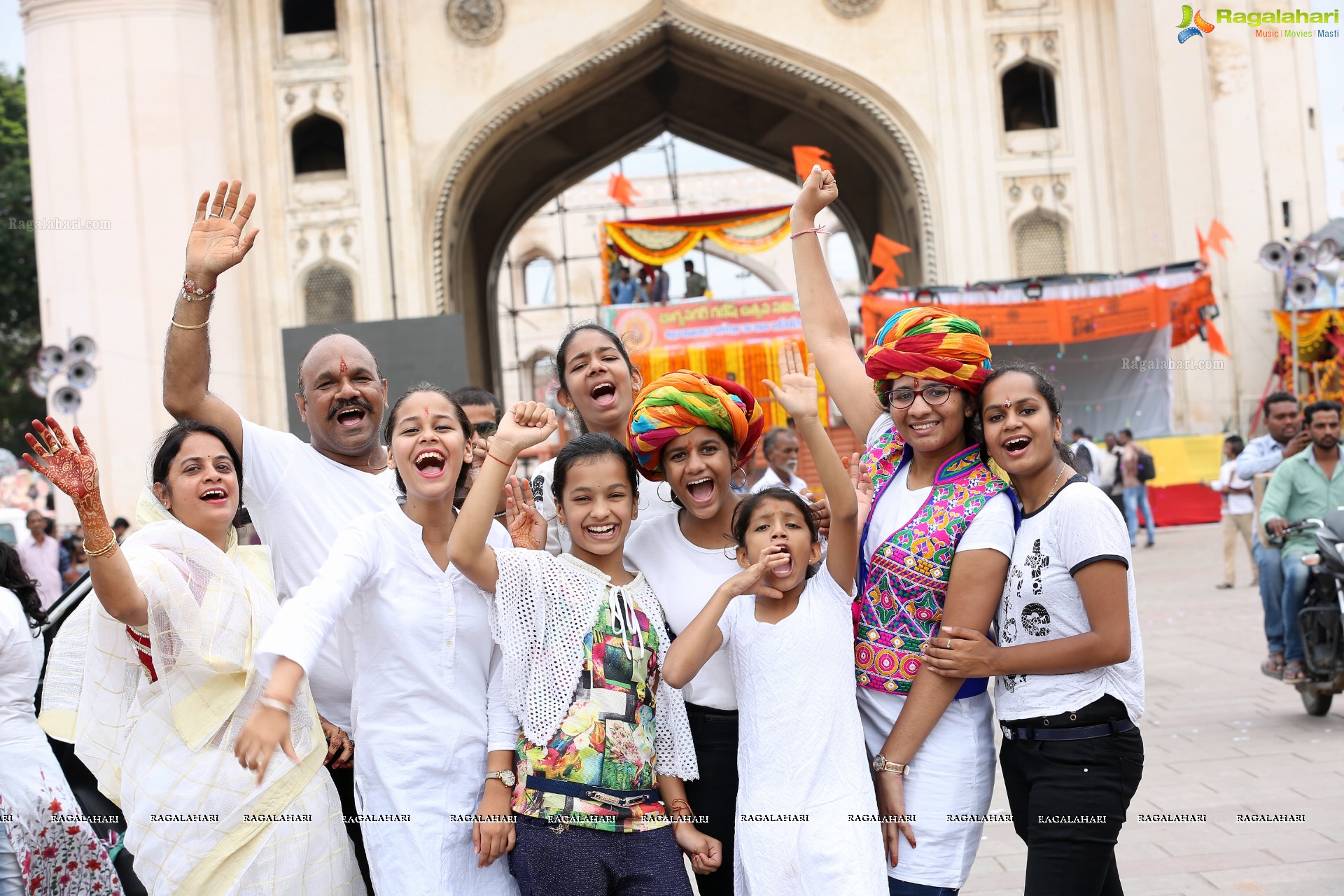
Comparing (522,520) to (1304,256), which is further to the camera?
(1304,256)

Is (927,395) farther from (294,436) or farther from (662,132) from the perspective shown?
(662,132)

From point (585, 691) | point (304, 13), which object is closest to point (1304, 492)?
point (585, 691)

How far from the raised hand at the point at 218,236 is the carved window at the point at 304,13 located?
1488 centimetres

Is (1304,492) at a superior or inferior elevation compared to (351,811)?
superior

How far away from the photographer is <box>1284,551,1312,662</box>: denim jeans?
5785mm

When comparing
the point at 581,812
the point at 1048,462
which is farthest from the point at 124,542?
the point at 1048,462

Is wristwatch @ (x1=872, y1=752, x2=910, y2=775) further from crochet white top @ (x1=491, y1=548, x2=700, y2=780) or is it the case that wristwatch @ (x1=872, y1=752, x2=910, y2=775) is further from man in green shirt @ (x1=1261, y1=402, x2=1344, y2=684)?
man in green shirt @ (x1=1261, y1=402, x2=1344, y2=684)

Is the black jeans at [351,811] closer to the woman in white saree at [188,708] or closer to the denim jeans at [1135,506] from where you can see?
the woman in white saree at [188,708]

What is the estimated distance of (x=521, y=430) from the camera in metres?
2.53

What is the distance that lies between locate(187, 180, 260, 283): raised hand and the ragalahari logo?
14018mm

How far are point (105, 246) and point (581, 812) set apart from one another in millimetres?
14973

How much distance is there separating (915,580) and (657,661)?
22.5 inches

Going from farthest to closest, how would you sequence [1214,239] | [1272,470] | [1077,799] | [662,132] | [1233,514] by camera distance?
1. [662,132]
2. [1214,239]
3. [1233,514]
4. [1272,470]
5. [1077,799]

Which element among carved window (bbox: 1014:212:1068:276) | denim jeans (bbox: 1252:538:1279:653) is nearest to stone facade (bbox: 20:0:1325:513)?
carved window (bbox: 1014:212:1068:276)
